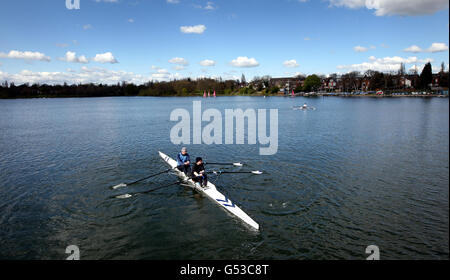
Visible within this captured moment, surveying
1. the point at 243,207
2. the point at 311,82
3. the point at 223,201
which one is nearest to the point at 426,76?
the point at 311,82

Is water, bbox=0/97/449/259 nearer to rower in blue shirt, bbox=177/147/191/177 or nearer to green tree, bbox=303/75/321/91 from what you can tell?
rower in blue shirt, bbox=177/147/191/177

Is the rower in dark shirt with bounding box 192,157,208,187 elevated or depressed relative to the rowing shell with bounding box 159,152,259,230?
elevated

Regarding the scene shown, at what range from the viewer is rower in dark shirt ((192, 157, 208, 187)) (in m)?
15.1

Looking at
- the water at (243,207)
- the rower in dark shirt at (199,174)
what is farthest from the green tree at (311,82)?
the rower in dark shirt at (199,174)

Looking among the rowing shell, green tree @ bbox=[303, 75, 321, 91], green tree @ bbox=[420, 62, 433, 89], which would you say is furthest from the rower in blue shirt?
green tree @ bbox=[303, 75, 321, 91]

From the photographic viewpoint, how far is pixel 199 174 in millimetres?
15125

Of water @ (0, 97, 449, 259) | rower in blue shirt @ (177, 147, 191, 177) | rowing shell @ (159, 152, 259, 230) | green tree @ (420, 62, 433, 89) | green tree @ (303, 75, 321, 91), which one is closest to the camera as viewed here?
water @ (0, 97, 449, 259)

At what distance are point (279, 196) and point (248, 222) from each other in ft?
11.7

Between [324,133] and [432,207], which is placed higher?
[324,133]

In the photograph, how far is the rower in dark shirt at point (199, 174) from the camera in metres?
15.1

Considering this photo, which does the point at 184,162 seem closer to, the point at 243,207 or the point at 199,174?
the point at 199,174
